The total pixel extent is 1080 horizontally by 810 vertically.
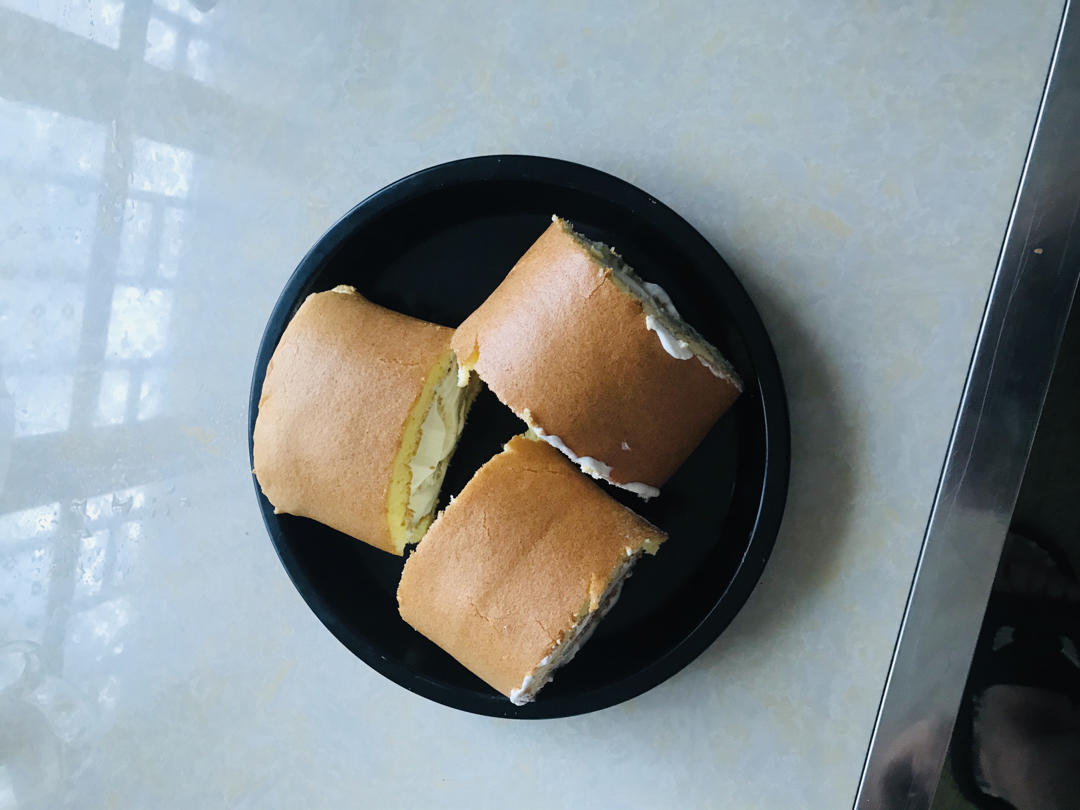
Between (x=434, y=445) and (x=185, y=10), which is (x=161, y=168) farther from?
(x=434, y=445)

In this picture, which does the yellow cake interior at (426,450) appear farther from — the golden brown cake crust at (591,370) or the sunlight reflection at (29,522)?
the sunlight reflection at (29,522)

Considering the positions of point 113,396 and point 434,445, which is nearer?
point 434,445

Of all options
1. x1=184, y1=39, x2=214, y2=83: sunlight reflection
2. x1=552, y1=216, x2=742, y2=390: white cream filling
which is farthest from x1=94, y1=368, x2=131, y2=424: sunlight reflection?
x1=552, y1=216, x2=742, y2=390: white cream filling

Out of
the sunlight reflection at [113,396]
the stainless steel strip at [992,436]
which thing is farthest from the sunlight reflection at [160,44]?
the stainless steel strip at [992,436]

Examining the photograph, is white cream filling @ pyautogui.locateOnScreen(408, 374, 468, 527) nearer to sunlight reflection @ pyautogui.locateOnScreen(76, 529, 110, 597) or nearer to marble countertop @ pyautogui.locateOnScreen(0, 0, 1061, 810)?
marble countertop @ pyautogui.locateOnScreen(0, 0, 1061, 810)

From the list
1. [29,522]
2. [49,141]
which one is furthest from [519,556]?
[49,141]
